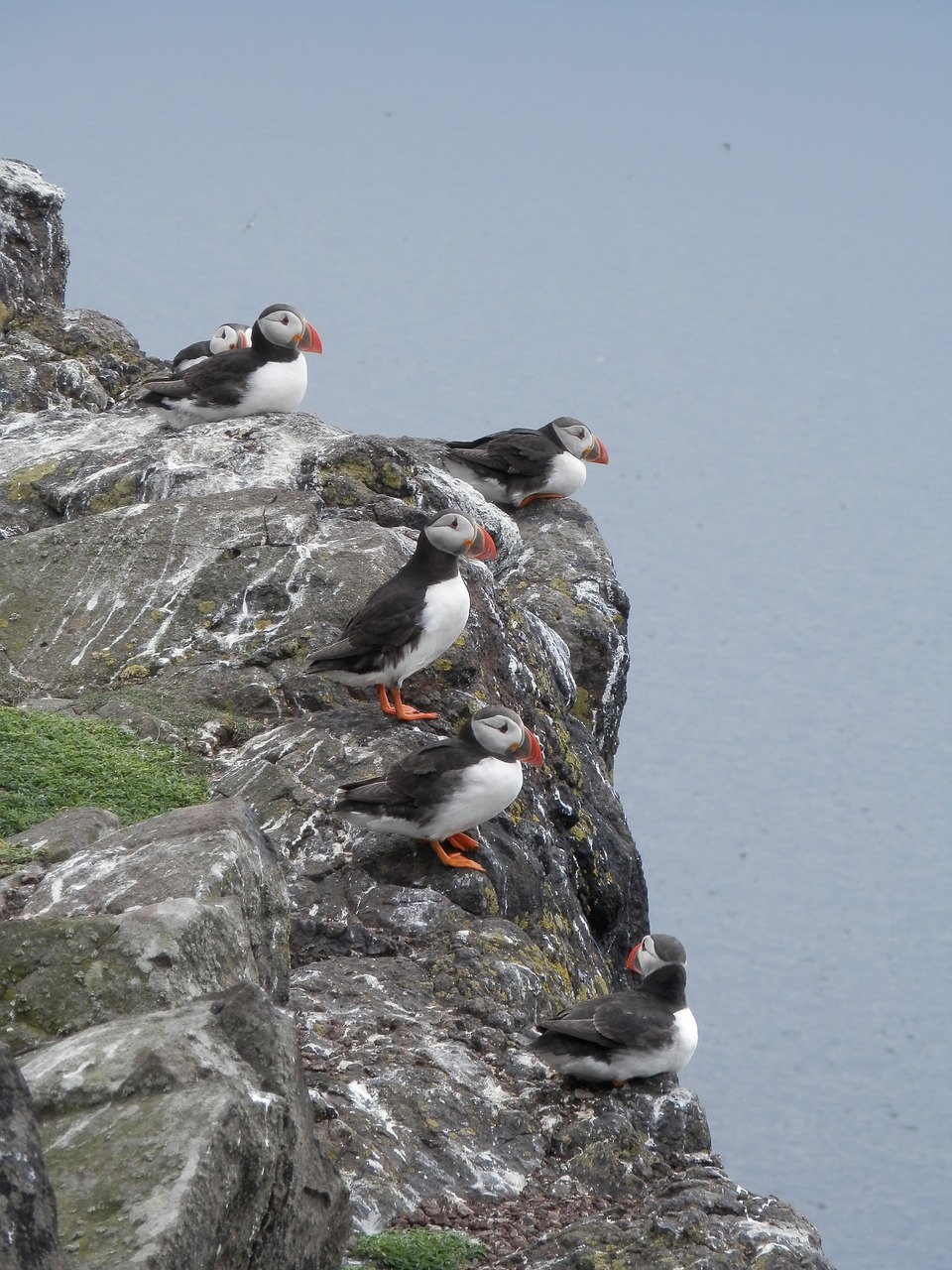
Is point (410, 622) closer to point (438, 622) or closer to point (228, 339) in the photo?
point (438, 622)

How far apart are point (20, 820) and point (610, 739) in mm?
5479

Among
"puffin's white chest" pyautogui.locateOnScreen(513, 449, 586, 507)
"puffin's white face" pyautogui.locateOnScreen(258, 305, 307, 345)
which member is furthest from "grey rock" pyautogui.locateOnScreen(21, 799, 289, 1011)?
"puffin's white chest" pyautogui.locateOnScreen(513, 449, 586, 507)

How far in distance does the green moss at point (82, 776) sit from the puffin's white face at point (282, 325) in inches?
151

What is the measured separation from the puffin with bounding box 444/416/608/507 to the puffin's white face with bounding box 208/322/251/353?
6.26ft

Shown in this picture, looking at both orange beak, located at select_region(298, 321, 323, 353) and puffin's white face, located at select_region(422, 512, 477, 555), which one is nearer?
puffin's white face, located at select_region(422, 512, 477, 555)

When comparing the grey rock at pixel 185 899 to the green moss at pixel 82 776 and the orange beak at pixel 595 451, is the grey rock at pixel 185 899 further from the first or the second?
the orange beak at pixel 595 451

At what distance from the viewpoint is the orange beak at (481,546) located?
24.6 feet

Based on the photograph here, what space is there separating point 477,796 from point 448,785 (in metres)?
0.14

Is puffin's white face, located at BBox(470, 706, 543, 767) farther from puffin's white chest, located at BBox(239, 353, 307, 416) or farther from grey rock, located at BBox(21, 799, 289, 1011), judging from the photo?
puffin's white chest, located at BBox(239, 353, 307, 416)

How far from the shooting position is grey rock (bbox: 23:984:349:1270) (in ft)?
9.86

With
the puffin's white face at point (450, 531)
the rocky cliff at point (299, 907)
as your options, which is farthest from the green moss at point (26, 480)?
the puffin's white face at point (450, 531)

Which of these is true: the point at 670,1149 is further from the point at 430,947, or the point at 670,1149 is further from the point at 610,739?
the point at 610,739

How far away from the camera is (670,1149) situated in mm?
5496

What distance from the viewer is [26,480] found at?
32.4 ft
